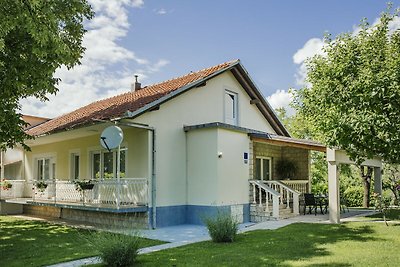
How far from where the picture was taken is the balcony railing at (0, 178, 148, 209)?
551 inches

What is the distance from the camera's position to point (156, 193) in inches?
561

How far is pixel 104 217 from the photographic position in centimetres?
1556

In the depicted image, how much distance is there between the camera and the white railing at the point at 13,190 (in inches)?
824

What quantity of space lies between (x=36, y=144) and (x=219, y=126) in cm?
1243

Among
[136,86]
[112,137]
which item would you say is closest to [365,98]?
[112,137]

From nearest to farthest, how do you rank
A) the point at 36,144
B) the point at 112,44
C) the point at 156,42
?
the point at 156,42 < the point at 112,44 < the point at 36,144

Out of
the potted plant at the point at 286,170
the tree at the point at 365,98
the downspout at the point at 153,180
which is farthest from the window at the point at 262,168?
the tree at the point at 365,98

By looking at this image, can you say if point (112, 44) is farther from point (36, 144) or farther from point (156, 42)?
point (36, 144)

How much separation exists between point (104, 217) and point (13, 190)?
27.3ft

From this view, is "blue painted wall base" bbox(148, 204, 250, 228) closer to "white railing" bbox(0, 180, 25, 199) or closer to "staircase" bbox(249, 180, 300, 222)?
"staircase" bbox(249, 180, 300, 222)

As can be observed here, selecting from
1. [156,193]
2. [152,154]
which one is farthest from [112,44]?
[156,193]

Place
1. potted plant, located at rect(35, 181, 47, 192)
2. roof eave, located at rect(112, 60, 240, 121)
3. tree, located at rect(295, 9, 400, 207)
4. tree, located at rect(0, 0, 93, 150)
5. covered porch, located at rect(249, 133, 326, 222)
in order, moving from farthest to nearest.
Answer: potted plant, located at rect(35, 181, 47, 192) < covered porch, located at rect(249, 133, 326, 222) < roof eave, located at rect(112, 60, 240, 121) < tree, located at rect(0, 0, 93, 150) < tree, located at rect(295, 9, 400, 207)

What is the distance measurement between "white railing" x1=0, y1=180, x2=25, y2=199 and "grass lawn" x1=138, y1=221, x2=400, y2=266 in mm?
14285

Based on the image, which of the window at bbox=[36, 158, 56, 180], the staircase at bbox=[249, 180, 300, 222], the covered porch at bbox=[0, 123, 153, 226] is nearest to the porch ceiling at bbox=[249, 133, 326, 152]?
the staircase at bbox=[249, 180, 300, 222]
